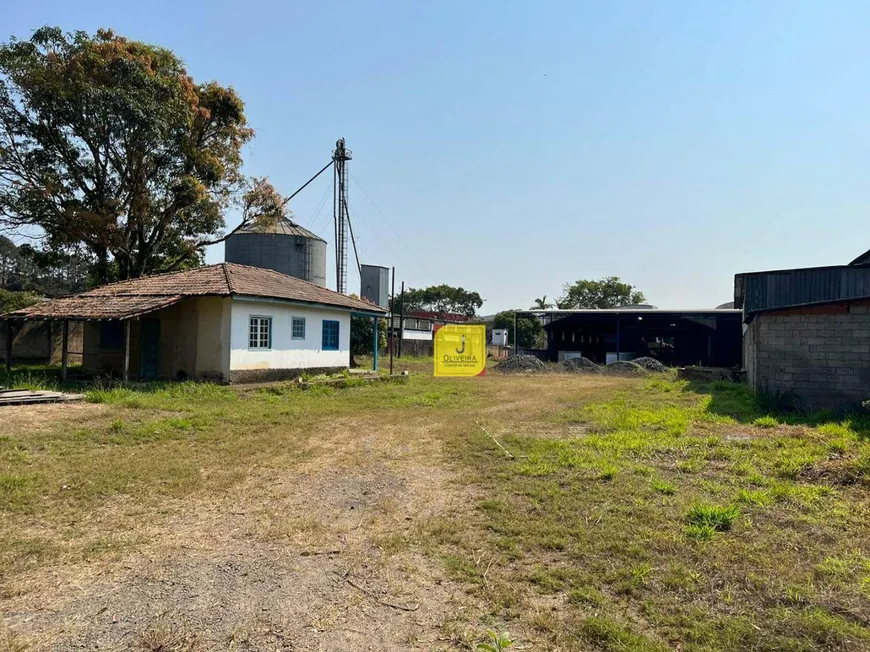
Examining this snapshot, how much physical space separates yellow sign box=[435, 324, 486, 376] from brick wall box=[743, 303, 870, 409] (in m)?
12.5

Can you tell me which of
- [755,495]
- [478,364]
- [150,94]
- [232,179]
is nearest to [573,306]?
[478,364]

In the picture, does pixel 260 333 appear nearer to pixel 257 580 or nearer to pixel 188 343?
pixel 188 343

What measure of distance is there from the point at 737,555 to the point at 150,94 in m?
20.6

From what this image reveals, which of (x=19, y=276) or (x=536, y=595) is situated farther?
(x=19, y=276)

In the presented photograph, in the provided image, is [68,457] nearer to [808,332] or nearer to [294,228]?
[808,332]

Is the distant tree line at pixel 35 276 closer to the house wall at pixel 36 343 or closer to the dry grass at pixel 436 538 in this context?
the house wall at pixel 36 343

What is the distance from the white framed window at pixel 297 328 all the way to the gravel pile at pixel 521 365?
38.8 ft

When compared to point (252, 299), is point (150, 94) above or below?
above

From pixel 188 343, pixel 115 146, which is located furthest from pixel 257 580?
pixel 115 146

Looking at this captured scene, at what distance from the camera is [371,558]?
13.9 feet

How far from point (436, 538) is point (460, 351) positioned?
62.6ft

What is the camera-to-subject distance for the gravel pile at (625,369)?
25.5m

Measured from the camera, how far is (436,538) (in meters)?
4.59

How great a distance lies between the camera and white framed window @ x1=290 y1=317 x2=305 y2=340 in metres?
17.4
